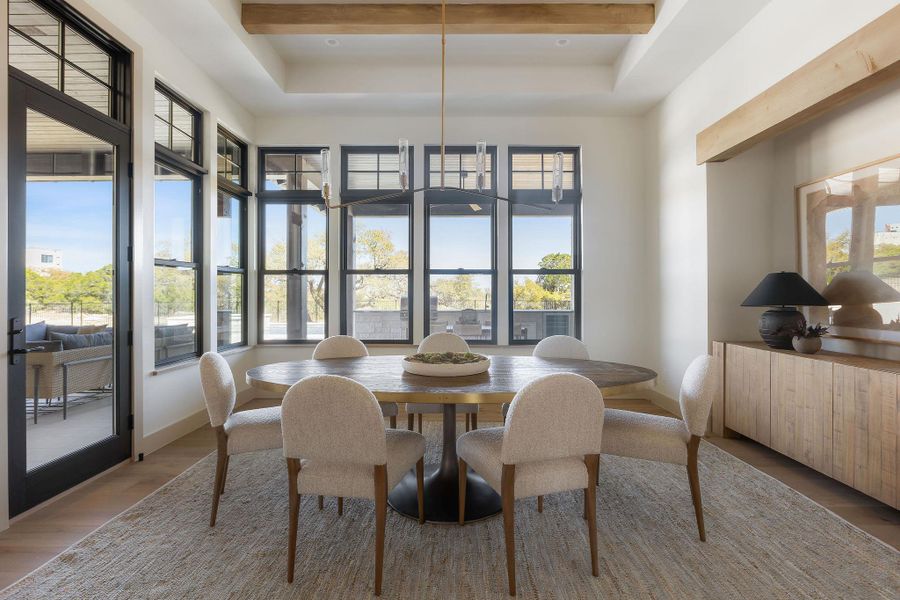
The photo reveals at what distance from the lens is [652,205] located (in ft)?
15.9

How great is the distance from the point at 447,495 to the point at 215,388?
1347 millimetres

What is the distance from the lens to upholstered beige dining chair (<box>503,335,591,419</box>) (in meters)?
3.20

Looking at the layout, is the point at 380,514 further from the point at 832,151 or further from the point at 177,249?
the point at 832,151

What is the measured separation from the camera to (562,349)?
10.6ft

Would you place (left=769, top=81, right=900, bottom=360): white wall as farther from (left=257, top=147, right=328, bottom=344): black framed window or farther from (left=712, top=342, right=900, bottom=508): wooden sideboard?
(left=257, top=147, right=328, bottom=344): black framed window

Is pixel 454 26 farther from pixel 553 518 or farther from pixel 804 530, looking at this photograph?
pixel 804 530

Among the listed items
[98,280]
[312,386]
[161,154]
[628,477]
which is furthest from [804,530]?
[161,154]

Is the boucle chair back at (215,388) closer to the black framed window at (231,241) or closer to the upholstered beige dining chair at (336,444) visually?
the upholstered beige dining chair at (336,444)

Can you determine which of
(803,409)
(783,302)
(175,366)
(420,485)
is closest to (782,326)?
(783,302)

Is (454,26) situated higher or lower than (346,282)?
higher

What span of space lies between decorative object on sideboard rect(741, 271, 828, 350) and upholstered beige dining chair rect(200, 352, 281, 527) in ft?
11.0

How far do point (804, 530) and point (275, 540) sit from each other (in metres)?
2.58

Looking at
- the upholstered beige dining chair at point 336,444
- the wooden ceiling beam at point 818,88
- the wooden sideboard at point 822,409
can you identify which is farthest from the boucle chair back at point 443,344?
the wooden ceiling beam at point 818,88

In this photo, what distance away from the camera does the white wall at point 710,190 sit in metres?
2.89
